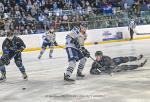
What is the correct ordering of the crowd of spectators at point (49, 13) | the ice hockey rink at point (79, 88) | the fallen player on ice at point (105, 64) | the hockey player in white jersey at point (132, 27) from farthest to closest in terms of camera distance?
the hockey player in white jersey at point (132, 27) → the crowd of spectators at point (49, 13) → the fallen player on ice at point (105, 64) → the ice hockey rink at point (79, 88)

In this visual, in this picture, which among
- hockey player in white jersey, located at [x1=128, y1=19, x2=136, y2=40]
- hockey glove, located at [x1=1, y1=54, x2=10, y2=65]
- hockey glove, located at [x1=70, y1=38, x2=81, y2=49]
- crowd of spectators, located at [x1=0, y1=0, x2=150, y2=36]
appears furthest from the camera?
hockey player in white jersey, located at [x1=128, y1=19, x2=136, y2=40]

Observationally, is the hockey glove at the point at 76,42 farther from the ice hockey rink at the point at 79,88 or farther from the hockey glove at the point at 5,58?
the hockey glove at the point at 5,58

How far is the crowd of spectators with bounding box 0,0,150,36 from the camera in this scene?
25719 mm

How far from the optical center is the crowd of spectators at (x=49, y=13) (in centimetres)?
2572

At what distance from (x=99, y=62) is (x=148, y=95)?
12.7ft

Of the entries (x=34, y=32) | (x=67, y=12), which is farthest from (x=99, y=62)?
(x=67, y=12)

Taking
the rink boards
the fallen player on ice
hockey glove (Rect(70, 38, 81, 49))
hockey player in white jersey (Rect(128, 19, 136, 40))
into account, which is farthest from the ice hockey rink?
hockey player in white jersey (Rect(128, 19, 136, 40))

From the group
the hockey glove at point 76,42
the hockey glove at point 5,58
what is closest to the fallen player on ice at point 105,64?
the hockey glove at point 76,42

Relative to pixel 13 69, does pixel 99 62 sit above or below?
above

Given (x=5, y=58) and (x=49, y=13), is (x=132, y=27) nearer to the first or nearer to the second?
(x=49, y=13)

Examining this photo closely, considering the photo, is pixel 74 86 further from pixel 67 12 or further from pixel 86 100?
pixel 67 12

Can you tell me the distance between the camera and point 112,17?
29.9 metres

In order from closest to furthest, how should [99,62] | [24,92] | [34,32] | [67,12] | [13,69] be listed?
1. [24,92]
2. [99,62]
3. [13,69]
4. [34,32]
5. [67,12]

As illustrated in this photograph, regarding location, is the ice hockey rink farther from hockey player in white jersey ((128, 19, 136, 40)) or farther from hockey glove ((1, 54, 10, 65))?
hockey player in white jersey ((128, 19, 136, 40))
